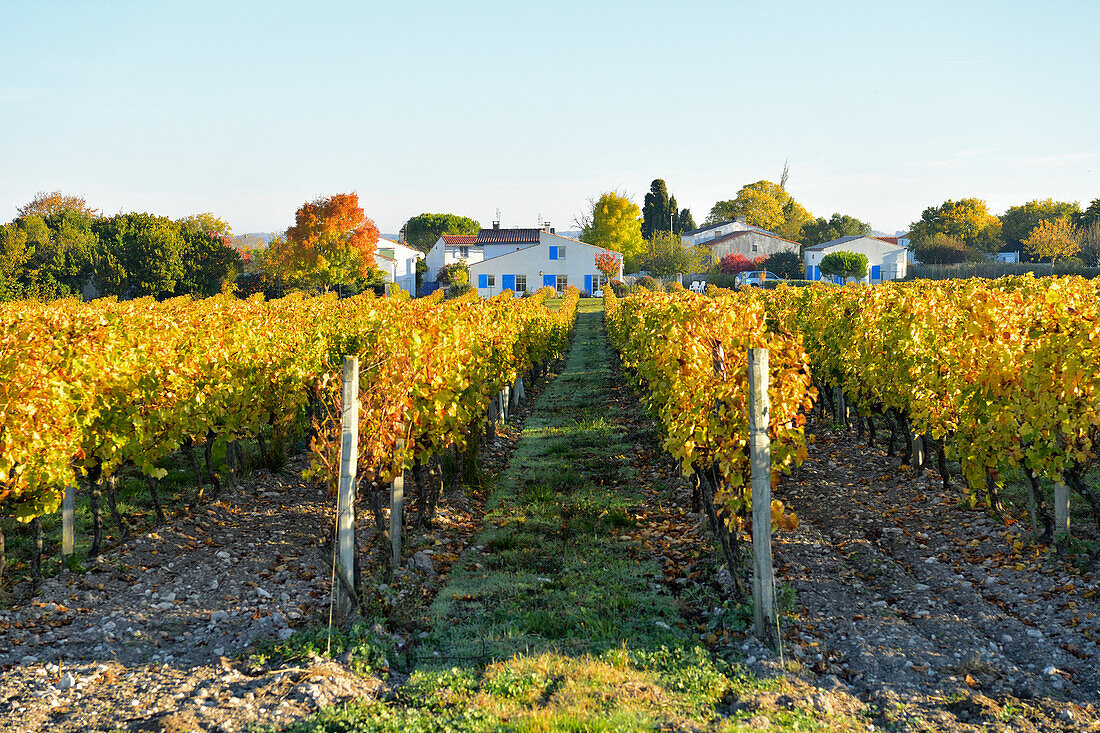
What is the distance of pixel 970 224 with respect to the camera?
71.1 m

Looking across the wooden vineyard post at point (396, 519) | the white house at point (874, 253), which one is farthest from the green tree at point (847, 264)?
the wooden vineyard post at point (396, 519)

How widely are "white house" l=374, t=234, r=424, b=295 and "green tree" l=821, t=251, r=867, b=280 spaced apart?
35620mm

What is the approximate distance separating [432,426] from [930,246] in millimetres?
68855

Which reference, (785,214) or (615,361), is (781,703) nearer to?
(615,361)

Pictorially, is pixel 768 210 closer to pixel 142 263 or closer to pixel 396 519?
pixel 142 263

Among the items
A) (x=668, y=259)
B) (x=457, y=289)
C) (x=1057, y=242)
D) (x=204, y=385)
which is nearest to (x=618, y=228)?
(x=668, y=259)

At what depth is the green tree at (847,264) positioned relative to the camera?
63.0 m

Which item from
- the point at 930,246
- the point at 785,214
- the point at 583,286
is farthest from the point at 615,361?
the point at 785,214

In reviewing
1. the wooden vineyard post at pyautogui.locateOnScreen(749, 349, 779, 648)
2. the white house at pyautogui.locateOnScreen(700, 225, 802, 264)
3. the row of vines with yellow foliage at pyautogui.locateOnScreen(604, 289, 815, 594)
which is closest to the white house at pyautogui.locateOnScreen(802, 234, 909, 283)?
the white house at pyautogui.locateOnScreen(700, 225, 802, 264)

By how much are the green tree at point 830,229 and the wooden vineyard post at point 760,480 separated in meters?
91.2

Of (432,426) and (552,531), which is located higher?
(432,426)

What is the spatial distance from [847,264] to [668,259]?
48.1ft

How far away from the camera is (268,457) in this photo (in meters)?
10.1

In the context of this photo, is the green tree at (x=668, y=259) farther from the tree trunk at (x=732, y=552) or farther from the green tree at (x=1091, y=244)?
the tree trunk at (x=732, y=552)
